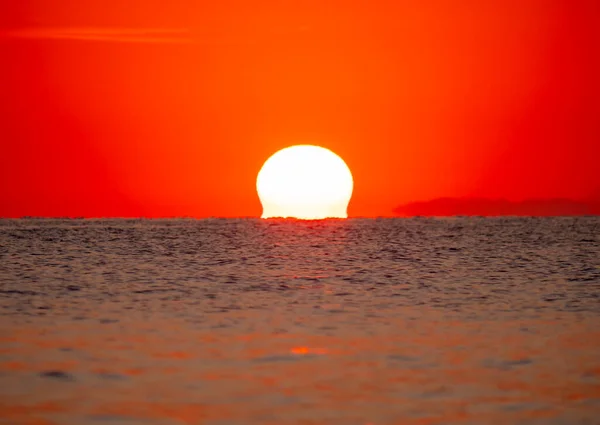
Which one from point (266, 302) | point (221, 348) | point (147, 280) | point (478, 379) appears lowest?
point (478, 379)

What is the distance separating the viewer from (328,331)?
23547 millimetres

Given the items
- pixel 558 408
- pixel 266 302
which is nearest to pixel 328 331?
pixel 266 302

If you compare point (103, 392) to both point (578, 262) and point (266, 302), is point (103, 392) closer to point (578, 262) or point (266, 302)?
point (266, 302)

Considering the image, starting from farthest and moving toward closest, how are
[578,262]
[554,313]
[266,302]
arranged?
1. [578,262]
2. [266,302]
3. [554,313]

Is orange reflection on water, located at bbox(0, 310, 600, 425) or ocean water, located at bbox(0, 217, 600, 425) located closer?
orange reflection on water, located at bbox(0, 310, 600, 425)

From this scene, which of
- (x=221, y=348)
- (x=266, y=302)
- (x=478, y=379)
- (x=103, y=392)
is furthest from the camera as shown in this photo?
(x=266, y=302)

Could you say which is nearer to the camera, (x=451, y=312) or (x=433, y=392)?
(x=433, y=392)

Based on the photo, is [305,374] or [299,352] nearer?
[305,374]

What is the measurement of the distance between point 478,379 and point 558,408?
247 cm

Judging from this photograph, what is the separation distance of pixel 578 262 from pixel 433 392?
1672 inches

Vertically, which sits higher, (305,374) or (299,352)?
(299,352)

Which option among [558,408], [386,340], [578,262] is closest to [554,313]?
[386,340]

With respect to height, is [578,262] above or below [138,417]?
above

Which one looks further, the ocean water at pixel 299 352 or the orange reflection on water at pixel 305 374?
the ocean water at pixel 299 352
